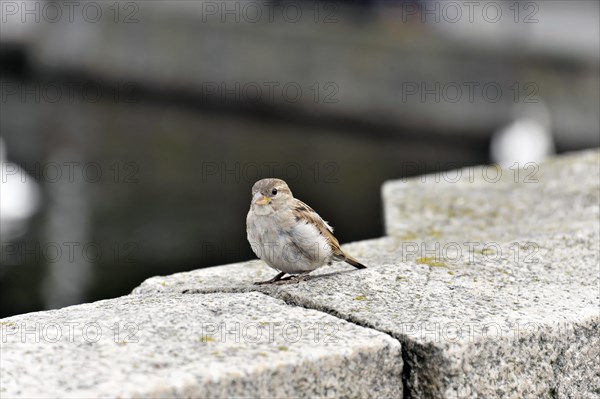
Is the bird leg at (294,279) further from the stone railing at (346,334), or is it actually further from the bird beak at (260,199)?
the bird beak at (260,199)

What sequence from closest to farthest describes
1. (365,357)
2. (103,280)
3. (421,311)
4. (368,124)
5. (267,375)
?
1. (267,375)
2. (365,357)
3. (421,311)
4. (103,280)
5. (368,124)

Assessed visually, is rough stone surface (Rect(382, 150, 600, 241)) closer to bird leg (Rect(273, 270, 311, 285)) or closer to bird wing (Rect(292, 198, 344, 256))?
bird wing (Rect(292, 198, 344, 256))

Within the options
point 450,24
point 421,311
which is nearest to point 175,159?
point 450,24

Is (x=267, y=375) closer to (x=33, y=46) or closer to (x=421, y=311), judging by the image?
(x=421, y=311)

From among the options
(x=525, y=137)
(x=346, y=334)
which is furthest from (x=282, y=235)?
(x=525, y=137)

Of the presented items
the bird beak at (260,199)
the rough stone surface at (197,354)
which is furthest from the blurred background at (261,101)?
the rough stone surface at (197,354)

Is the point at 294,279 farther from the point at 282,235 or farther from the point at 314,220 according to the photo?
the point at 314,220
